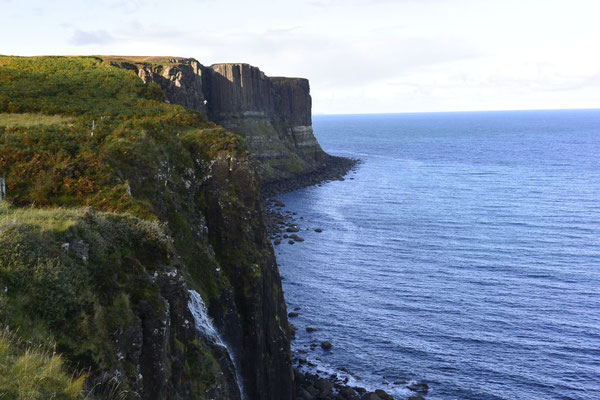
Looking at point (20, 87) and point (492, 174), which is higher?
point (20, 87)

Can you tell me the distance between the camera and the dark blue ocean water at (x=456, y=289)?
44531 mm

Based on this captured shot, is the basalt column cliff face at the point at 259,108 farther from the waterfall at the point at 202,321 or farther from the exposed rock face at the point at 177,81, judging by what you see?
the waterfall at the point at 202,321

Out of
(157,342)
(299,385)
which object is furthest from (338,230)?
(157,342)

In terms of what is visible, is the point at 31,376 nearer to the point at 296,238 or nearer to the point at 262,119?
the point at 296,238

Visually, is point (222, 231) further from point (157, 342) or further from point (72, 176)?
Answer: point (157, 342)

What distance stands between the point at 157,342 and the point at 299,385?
2631 centimetres

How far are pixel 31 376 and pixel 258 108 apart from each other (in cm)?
14830

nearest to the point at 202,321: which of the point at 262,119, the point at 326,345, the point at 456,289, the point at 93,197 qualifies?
the point at 93,197

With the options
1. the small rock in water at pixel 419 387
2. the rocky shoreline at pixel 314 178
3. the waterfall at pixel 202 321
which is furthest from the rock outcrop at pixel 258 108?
the waterfall at pixel 202 321

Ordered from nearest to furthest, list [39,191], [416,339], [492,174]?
[39,191]
[416,339]
[492,174]

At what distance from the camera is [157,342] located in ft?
57.9

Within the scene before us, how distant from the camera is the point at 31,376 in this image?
437 inches

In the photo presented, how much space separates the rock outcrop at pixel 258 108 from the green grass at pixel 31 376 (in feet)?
349

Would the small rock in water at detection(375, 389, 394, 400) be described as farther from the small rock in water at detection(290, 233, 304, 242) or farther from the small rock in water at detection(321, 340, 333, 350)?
the small rock in water at detection(290, 233, 304, 242)
